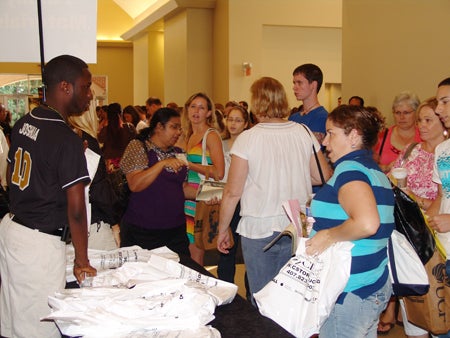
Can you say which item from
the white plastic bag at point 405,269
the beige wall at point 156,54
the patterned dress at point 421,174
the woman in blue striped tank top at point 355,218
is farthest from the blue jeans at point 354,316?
the beige wall at point 156,54

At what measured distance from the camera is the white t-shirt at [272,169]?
3.01m

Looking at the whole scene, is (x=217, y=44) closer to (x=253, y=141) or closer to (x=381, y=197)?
(x=253, y=141)

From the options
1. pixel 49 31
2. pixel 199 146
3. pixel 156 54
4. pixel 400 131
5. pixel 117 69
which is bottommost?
pixel 199 146

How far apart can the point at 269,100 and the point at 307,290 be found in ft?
4.50

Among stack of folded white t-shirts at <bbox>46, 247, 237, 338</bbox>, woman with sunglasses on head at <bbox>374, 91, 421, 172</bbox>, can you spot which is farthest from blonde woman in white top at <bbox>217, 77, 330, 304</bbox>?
woman with sunglasses on head at <bbox>374, 91, 421, 172</bbox>

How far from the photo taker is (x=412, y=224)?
97.0 inches

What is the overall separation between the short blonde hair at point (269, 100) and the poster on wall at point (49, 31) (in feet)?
3.04

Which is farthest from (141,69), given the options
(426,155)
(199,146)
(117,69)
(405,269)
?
(405,269)

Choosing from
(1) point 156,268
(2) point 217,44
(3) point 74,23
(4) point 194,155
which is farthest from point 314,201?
(2) point 217,44

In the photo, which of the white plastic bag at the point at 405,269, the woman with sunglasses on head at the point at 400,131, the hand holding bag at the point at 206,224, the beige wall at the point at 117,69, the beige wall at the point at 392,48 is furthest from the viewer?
the beige wall at the point at 117,69

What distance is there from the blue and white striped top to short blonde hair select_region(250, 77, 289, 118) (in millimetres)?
978

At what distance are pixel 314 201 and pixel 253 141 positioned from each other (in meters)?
0.85

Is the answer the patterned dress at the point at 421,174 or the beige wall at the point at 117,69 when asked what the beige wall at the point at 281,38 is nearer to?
the patterned dress at the point at 421,174

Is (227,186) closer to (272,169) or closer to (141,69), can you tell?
(272,169)
